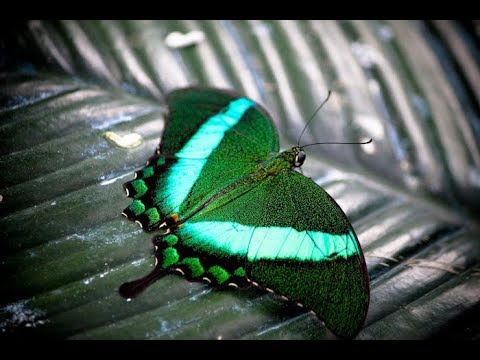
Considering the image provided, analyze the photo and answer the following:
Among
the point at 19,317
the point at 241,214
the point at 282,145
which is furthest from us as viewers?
the point at 282,145

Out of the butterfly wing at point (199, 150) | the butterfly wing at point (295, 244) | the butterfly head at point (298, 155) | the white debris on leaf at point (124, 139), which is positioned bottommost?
the butterfly wing at point (295, 244)

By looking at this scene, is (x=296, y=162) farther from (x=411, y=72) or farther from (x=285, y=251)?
(x=411, y=72)

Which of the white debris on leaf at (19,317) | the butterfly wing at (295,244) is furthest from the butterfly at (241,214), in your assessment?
the white debris on leaf at (19,317)

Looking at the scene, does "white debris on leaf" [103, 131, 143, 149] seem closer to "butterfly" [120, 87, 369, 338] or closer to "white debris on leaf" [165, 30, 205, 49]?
"butterfly" [120, 87, 369, 338]

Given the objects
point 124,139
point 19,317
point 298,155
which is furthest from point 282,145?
point 19,317

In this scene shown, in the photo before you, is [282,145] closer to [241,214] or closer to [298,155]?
[298,155]

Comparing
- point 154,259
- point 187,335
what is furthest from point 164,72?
point 187,335

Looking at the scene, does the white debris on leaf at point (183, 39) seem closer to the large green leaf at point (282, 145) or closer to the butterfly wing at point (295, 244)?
the large green leaf at point (282, 145)
